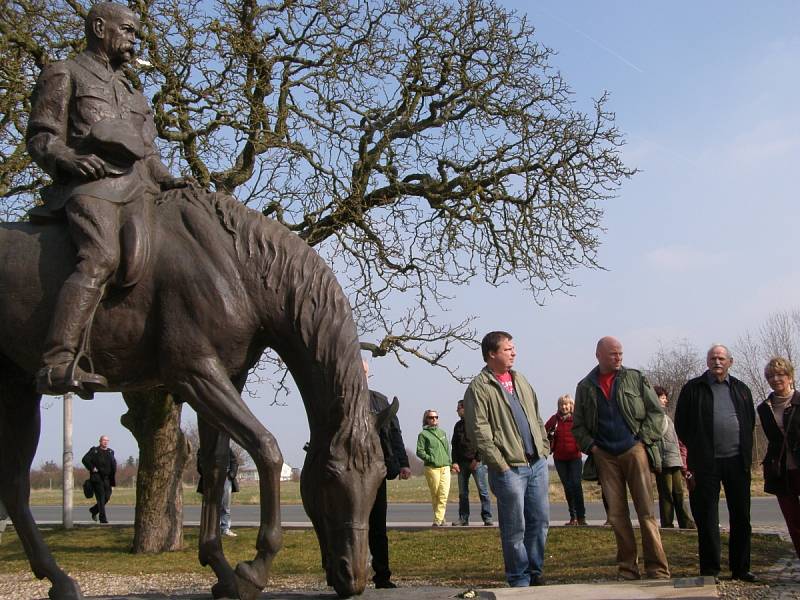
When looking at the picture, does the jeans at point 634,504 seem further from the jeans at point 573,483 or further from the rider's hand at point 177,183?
the jeans at point 573,483

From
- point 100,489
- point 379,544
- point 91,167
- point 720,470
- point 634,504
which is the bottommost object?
point 379,544

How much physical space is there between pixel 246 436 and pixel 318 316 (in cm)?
71

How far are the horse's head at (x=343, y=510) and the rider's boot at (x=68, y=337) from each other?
122cm

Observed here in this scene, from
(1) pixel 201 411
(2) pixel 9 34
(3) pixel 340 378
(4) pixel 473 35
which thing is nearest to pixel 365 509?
(3) pixel 340 378

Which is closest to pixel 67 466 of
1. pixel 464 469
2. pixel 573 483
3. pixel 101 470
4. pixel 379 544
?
pixel 101 470

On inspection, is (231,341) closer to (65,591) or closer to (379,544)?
(65,591)

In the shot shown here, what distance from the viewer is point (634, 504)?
734 centimetres

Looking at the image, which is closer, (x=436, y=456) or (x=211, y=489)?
(x=211, y=489)

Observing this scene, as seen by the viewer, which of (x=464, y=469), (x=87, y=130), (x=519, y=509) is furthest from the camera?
(x=464, y=469)

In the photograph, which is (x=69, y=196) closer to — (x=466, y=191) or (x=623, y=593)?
(x=623, y=593)

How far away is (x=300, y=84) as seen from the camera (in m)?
13.1

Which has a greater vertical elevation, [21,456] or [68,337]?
[68,337]

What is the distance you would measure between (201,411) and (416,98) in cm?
1004

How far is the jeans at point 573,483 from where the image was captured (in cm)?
1314
